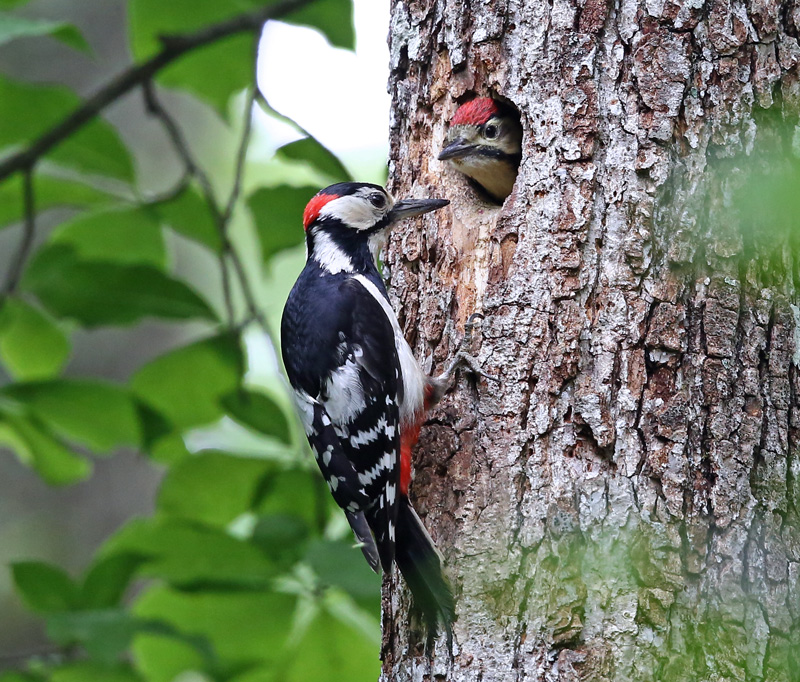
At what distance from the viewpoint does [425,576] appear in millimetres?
2229

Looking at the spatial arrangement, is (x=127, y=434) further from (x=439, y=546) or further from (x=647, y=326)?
(x=647, y=326)

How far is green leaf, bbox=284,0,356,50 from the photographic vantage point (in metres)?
3.25

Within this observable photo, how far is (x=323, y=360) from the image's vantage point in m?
2.83

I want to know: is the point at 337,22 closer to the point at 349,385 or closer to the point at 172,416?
the point at 349,385

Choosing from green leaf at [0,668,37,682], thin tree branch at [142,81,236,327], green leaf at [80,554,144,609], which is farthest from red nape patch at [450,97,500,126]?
green leaf at [0,668,37,682]

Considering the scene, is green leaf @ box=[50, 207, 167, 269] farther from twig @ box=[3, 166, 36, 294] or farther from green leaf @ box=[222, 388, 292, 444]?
green leaf @ box=[222, 388, 292, 444]

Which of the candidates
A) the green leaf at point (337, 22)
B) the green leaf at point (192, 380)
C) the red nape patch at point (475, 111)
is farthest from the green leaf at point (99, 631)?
the green leaf at point (337, 22)

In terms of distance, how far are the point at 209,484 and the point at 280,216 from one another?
101cm

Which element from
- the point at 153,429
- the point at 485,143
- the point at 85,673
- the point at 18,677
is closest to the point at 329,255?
the point at 485,143

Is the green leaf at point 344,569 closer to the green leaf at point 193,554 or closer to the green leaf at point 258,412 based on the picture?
the green leaf at point 193,554

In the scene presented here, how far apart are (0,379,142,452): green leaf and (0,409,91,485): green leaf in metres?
0.06

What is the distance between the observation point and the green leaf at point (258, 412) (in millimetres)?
3236

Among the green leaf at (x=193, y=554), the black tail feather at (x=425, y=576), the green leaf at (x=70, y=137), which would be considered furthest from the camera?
the green leaf at (x=70, y=137)

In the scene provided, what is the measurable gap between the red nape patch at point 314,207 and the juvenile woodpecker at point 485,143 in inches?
20.7
